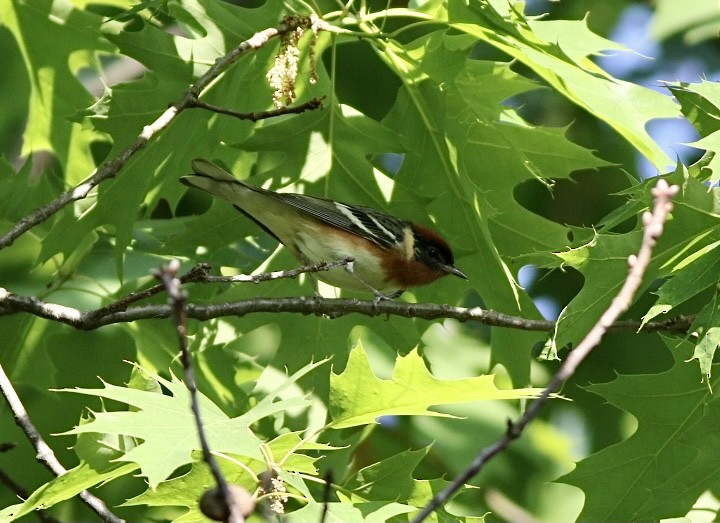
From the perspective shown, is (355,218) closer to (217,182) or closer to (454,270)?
(454,270)

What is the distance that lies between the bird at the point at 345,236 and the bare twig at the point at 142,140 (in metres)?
0.72

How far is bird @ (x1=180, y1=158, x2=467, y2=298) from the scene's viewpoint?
202 inches

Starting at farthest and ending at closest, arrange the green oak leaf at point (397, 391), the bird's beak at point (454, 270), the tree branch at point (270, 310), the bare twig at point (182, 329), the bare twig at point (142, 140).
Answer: the bird's beak at point (454, 270)
the bare twig at point (142, 140)
the tree branch at point (270, 310)
the green oak leaf at point (397, 391)
the bare twig at point (182, 329)

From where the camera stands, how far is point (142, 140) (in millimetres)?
4031

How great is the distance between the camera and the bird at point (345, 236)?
16.9ft

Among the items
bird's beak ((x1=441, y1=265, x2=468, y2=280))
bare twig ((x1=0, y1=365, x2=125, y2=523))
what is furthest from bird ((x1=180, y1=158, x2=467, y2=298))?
bare twig ((x1=0, y1=365, x2=125, y2=523))

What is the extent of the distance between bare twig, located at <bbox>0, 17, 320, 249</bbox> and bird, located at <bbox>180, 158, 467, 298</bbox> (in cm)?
72

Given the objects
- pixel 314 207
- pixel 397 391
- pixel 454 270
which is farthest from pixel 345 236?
pixel 397 391

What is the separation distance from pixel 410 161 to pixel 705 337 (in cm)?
182

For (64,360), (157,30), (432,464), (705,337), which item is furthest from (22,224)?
(432,464)

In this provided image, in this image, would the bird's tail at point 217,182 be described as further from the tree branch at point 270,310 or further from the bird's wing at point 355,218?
the tree branch at point 270,310

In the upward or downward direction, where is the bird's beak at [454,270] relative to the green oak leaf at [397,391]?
downward

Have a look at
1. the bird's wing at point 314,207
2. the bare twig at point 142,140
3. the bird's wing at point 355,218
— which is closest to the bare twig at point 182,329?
the bare twig at point 142,140

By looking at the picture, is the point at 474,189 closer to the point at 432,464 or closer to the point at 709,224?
the point at 709,224
